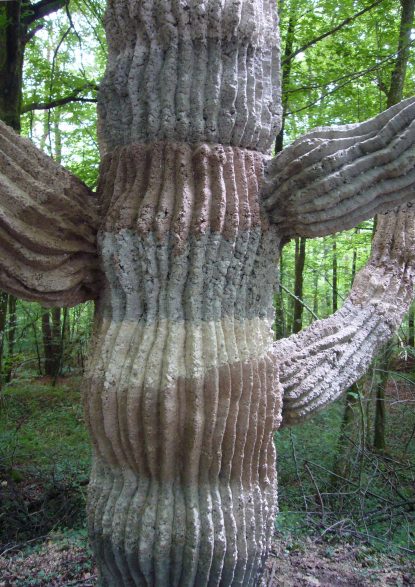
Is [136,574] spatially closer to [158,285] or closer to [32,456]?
[158,285]

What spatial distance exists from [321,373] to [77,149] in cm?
693

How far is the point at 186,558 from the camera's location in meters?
1.44

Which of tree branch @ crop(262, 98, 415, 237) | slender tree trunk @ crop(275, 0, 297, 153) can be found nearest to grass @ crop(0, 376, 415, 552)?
tree branch @ crop(262, 98, 415, 237)

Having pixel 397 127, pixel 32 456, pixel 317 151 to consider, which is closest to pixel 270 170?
pixel 317 151

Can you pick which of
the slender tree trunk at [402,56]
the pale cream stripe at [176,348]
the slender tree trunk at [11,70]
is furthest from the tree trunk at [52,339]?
the pale cream stripe at [176,348]

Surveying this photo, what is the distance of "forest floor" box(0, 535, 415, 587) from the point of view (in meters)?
2.84

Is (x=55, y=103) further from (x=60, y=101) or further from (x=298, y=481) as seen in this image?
(x=298, y=481)

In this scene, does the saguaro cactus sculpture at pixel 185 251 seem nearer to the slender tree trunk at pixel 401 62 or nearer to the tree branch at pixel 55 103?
the slender tree trunk at pixel 401 62

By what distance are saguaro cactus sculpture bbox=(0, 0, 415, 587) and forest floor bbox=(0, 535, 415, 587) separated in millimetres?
1459

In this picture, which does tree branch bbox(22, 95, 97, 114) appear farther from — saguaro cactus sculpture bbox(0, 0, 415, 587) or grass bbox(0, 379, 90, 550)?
saguaro cactus sculpture bbox(0, 0, 415, 587)

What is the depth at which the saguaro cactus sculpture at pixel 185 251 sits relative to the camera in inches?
56.8

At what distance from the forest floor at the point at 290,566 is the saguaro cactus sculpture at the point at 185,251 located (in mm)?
1459

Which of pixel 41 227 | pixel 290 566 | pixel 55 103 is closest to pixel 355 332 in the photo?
pixel 41 227

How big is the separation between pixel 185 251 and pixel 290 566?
2224 mm
